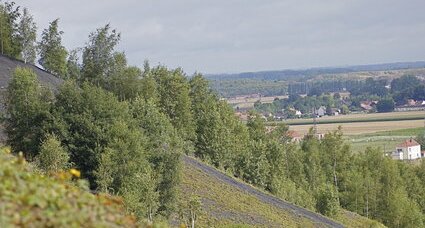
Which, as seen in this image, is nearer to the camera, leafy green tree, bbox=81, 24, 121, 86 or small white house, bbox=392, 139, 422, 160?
leafy green tree, bbox=81, 24, 121, 86

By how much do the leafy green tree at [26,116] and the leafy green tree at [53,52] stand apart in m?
33.3

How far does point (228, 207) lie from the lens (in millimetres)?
48094

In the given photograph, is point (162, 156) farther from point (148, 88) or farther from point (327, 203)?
point (327, 203)

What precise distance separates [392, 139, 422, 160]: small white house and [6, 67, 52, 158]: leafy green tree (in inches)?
4733

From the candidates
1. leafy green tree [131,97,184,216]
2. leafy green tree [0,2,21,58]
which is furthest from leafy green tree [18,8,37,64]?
leafy green tree [131,97,184,216]

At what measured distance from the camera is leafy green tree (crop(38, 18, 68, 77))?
258 ft

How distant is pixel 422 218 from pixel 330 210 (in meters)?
23.0

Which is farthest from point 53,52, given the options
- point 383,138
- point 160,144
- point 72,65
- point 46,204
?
point 383,138

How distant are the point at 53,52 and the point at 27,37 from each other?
5.17 metres

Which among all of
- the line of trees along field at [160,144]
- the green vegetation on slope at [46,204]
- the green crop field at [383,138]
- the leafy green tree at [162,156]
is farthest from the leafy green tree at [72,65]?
the green crop field at [383,138]

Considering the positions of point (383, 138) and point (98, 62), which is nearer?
point (98, 62)

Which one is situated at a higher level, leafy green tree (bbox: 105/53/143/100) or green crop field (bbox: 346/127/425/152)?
leafy green tree (bbox: 105/53/143/100)

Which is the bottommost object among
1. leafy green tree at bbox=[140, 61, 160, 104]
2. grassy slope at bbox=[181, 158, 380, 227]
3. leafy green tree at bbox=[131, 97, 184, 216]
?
grassy slope at bbox=[181, 158, 380, 227]

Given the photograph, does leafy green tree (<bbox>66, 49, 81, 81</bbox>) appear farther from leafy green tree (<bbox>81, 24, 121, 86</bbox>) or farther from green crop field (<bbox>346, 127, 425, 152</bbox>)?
green crop field (<bbox>346, 127, 425, 152</bbox>)
